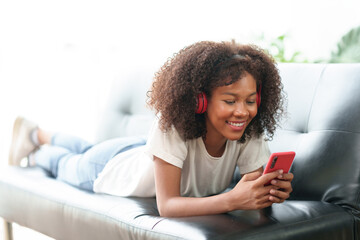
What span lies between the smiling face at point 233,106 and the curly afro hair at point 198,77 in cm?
2

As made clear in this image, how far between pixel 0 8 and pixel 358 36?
260cm

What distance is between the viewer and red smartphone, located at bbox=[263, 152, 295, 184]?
1.35 metres

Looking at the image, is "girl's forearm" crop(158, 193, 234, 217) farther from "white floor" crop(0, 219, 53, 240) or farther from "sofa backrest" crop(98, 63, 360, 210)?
"white floor" crop(0, 219, 53, 240)

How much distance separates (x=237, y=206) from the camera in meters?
1.38

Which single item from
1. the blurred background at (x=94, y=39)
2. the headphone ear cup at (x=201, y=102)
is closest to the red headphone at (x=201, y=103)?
the headphone ear cup at (x=201, y=102)

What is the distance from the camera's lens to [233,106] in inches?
57.7

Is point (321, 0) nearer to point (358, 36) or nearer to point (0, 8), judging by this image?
point (358, 36)

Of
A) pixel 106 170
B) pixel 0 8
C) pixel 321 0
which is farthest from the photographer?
pixel 0 8

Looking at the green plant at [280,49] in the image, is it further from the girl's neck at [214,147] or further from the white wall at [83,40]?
the girl's neck at [214,147]

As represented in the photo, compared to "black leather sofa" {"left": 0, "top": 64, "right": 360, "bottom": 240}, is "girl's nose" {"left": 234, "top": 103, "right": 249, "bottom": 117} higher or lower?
higher

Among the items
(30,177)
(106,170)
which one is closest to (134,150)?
(106,170)

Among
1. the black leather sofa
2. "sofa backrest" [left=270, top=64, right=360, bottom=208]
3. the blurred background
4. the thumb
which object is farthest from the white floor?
the thumb

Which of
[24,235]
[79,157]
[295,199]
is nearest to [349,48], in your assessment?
[295,199]

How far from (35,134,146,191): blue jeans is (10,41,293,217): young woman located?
0.24 m
